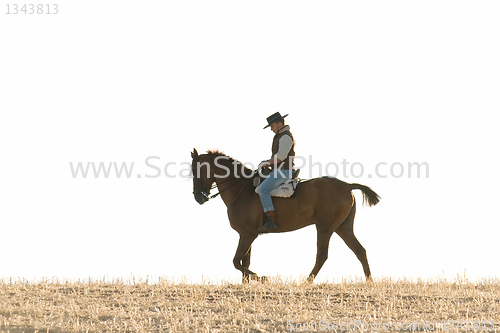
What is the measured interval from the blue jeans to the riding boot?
133mm

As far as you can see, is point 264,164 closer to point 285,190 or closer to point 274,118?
point 285,190

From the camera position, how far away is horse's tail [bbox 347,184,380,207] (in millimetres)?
13547

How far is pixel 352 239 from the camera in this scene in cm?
1331

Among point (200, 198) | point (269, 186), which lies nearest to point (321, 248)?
point (269, 186)

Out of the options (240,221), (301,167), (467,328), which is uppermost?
(301,167)

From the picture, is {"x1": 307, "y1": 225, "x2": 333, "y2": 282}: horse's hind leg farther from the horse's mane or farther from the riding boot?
the horse's mane

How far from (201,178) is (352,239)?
347 centimetres

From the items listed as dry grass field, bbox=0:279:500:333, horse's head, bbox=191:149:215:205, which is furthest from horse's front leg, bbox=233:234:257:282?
horse's head, bbox=191:149:215:205

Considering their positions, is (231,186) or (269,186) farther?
(231,186)

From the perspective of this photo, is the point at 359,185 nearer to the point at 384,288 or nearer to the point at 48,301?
the point at 384,288

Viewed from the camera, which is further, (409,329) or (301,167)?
(301,167)

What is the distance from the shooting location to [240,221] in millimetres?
12797

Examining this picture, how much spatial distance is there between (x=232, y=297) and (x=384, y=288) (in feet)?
9.55

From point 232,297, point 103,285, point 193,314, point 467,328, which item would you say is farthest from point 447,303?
point 103,285
